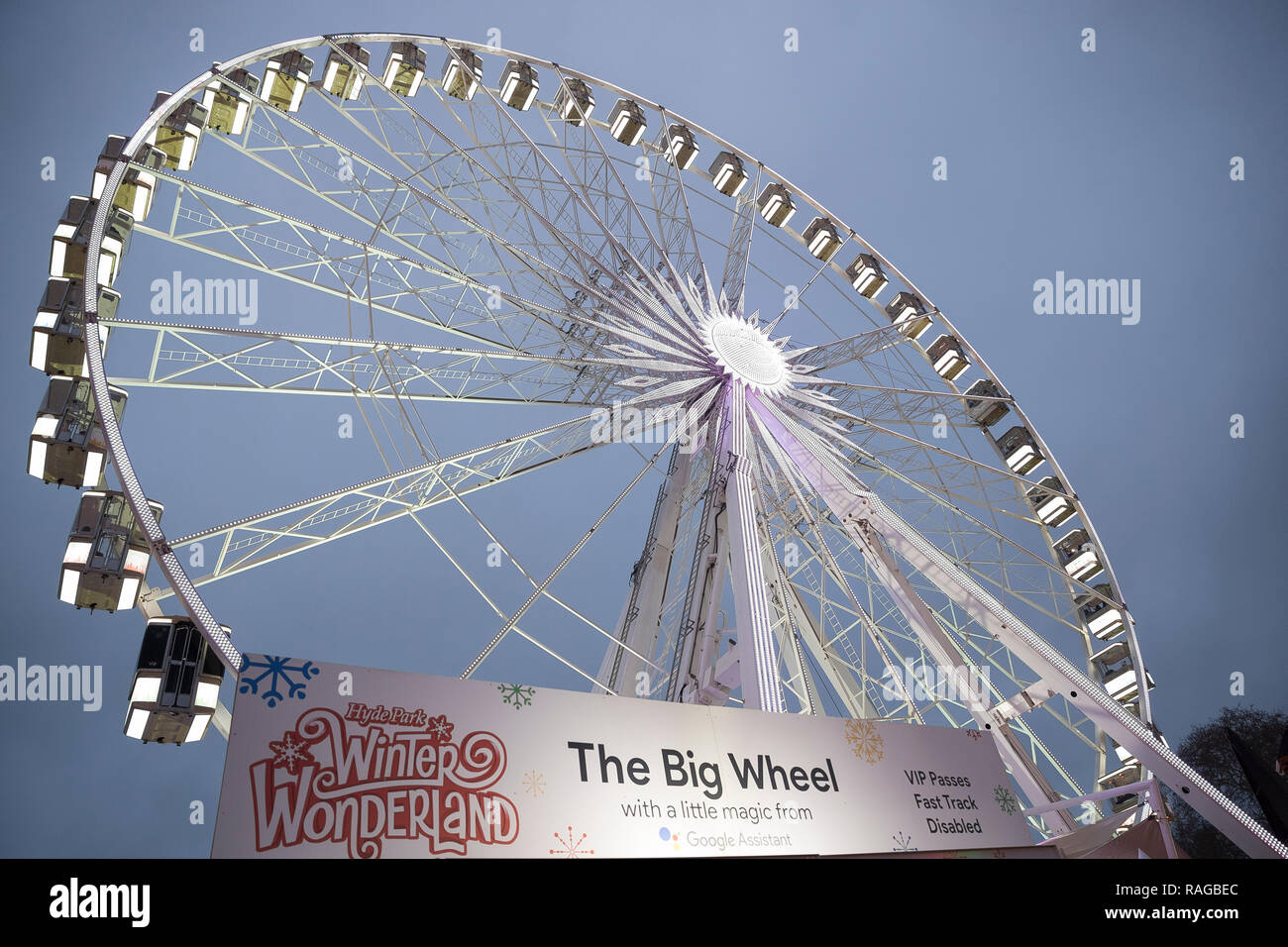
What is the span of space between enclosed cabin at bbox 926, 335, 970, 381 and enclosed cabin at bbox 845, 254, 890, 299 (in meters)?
1.82

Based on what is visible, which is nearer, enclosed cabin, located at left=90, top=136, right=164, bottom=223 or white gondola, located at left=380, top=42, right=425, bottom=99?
enclosed cabin, located at left=90, top=136, right=164, bottom=223

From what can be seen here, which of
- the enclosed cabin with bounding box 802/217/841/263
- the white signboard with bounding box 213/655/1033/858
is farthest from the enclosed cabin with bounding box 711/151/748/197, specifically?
the white signboard with bounding box 213/655/1033/858

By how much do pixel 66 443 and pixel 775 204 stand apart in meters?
14.5

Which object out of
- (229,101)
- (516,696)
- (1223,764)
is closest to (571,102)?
(229,101)

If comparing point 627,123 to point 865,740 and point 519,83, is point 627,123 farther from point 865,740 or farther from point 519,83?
point 865,740

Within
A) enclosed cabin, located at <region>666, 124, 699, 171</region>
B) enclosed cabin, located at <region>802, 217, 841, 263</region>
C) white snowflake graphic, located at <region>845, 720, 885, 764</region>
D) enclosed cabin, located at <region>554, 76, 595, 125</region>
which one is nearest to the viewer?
white snowflake graphic, located at <region>845, 720, 885, 764</region>

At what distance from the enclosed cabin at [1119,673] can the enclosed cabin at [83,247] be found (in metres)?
17.0

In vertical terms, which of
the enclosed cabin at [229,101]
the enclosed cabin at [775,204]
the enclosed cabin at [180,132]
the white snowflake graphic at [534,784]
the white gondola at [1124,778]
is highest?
the enclosed cabin at [775,204]

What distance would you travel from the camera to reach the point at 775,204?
1917 cm

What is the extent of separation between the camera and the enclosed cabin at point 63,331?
32.8 feet

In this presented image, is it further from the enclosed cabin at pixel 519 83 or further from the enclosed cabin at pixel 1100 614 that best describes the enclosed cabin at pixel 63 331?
the enclosed cabin at pixel 1100 614

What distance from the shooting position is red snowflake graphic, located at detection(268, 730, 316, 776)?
5.33 m

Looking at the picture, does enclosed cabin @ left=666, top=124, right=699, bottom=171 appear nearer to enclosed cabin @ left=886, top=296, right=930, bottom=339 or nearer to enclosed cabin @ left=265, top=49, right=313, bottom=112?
enclosed cabin @ left=886, top=296, right=930, bottom=339

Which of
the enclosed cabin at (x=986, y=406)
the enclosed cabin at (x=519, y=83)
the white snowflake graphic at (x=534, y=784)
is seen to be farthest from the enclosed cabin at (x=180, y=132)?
the enclosed cabin at (x=986, y=406)
